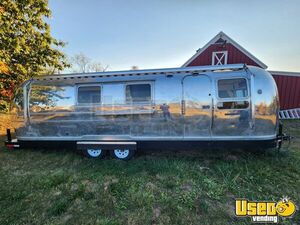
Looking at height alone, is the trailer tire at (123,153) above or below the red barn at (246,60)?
below

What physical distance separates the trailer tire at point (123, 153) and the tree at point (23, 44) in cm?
698

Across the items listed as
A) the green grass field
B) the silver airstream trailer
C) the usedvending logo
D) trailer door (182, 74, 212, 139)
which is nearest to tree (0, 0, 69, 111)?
the silver airstream trailer

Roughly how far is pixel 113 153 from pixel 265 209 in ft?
13.1

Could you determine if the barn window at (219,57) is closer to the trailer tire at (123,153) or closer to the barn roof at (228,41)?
the barn roof at (228,41)

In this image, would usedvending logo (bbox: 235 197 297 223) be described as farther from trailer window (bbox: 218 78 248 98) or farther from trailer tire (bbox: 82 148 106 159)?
trailer tire (bbox: 82 148 106 159)

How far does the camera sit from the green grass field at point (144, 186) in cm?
291

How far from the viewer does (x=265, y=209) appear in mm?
3057

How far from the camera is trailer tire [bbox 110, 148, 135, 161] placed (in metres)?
5.04

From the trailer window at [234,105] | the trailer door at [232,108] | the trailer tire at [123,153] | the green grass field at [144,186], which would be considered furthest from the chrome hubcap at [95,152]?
the trailer window at [234,105]

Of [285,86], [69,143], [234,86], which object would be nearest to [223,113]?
[234,86]

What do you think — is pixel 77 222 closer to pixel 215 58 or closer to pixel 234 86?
pixel 234 86

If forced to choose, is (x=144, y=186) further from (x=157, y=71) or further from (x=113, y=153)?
(x=157, y=71)

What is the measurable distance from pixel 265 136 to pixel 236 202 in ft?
7.15

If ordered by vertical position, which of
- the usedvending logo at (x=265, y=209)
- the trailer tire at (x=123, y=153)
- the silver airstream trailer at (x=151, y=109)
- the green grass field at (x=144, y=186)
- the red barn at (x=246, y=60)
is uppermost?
the red barn at (x=246, y=60)
